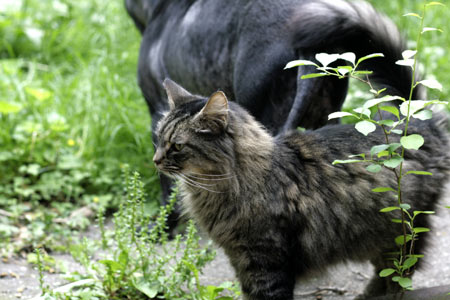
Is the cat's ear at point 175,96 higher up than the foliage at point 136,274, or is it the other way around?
the cat's ear at point 175,96

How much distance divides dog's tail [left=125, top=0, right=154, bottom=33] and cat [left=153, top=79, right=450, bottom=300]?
5.79ft

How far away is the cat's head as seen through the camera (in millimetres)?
2566

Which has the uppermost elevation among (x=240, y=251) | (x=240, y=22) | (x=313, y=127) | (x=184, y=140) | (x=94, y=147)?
(x=240, y=22)

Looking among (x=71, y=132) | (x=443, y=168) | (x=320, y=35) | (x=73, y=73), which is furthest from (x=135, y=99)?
(x=443, y=168)

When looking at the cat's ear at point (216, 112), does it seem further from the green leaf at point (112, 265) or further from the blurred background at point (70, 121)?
the blurred background at point (70, 121)

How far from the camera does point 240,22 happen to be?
3229 millimetres

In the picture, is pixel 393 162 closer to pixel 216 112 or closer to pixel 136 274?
pixel 216 112

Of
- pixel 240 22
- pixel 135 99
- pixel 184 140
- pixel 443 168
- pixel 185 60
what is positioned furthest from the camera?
pixel 135 99

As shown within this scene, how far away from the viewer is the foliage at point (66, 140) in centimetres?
406

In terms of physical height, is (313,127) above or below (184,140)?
below

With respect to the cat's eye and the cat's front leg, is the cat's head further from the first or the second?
the cat's front leg

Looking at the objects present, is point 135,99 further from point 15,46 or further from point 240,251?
point 240,251

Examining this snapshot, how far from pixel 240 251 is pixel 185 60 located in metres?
1.34

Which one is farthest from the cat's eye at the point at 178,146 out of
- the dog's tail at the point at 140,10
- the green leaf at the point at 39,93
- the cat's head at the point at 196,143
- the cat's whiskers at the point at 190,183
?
the green leaf at the point at 39,93
